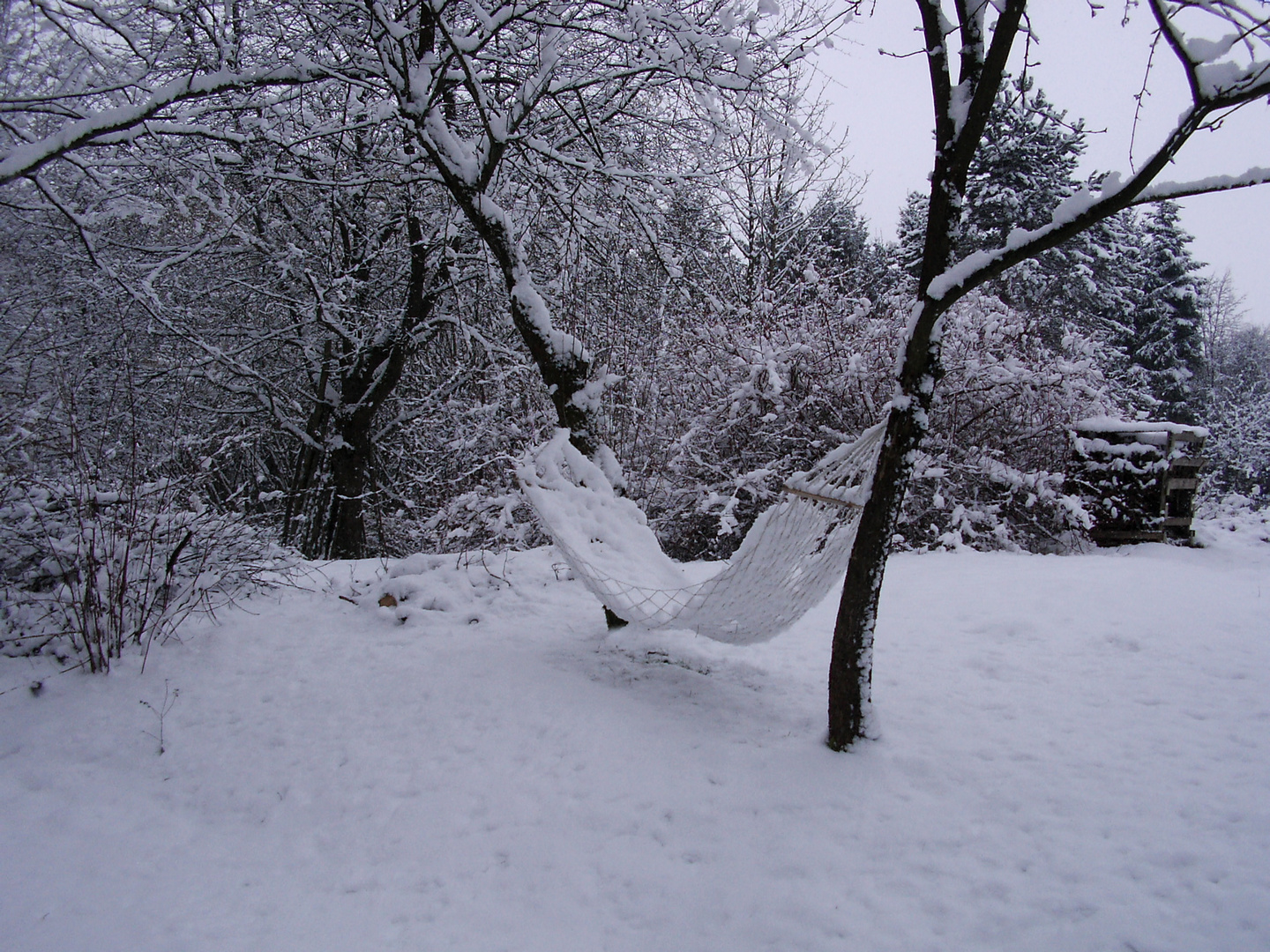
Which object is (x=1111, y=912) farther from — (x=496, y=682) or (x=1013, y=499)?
(x=1013, y=499)

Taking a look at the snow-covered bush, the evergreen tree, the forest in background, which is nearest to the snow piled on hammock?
the forest in background

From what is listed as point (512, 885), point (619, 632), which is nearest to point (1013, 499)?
point (619, 632)

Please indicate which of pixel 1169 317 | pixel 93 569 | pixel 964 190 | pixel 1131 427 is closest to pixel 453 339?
pixel 93 569

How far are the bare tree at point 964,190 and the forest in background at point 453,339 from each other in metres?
1.27

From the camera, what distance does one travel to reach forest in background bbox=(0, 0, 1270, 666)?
388 cm

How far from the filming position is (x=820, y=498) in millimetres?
2125

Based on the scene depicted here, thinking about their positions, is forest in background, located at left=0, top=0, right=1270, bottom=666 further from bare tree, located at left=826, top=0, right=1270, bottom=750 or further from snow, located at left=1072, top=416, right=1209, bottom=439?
bare tree, located at left=826, top=0, right=1270, bottom=750

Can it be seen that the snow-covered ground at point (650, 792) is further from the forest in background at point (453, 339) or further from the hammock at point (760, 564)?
the forest in background at point (453, 339)

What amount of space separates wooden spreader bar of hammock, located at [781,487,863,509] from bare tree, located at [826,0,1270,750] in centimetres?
18

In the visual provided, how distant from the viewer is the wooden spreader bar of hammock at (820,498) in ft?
6.71

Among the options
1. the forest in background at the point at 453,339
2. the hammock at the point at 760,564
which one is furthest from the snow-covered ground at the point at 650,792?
the forest in background at the point at 453,339

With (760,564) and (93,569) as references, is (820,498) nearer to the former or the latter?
(760,564)

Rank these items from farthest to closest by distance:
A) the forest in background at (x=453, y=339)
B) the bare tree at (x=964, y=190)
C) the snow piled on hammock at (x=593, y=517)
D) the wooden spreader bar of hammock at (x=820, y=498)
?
the forest in background at (x=453, y=339) → the snow piled on hammock at (x=593, y=517) → the wooden spreader bar of hammock at (x=820, y=498) → the bare tree at (x=964, y=190)

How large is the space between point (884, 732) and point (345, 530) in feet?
15.5
